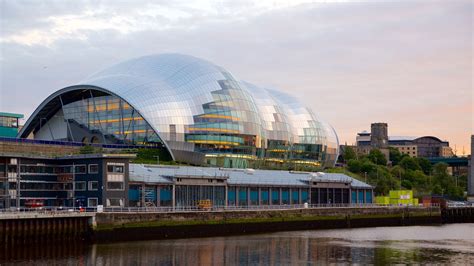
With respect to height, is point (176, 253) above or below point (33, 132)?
below

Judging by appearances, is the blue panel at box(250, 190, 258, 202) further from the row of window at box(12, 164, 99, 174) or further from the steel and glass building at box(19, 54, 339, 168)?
the row of window at box(12, 164, 99, 174)

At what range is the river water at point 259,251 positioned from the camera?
2226 inches

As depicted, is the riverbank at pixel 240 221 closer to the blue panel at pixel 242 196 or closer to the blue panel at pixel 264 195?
the blue panel at pixel 242 196

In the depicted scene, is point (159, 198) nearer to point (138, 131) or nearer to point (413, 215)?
point (138, 131)

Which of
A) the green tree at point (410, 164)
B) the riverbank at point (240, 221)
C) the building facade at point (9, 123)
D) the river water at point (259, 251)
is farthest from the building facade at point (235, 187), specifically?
the green tree at point (410, 164)

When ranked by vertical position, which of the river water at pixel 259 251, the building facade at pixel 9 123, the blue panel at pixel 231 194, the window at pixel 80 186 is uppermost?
the building facade at pixel 9 123

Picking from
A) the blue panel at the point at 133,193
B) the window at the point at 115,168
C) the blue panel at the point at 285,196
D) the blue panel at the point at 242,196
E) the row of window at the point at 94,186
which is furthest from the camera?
the blue panel at the point at 285,196

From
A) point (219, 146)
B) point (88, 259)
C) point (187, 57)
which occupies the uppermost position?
point (187, 57)

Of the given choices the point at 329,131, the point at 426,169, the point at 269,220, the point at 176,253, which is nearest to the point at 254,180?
the point at 269,220

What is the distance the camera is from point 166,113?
111m

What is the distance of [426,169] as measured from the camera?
196 m

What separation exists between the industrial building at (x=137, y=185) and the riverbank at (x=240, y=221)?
541cm

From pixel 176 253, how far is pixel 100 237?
34.9ft

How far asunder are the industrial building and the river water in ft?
36.0
